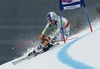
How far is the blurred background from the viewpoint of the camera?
16.1 metres

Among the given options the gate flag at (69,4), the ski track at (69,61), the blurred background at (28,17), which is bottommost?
the blurred background at (28,17)

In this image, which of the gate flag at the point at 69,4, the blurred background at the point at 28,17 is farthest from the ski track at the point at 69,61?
the blurred background at the point at 28,17

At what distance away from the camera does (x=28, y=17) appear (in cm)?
1711

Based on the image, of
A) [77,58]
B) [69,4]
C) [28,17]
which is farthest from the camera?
[28,17]

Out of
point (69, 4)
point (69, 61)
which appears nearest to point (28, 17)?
point (69, 4)

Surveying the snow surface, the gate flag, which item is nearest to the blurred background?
the gate flag

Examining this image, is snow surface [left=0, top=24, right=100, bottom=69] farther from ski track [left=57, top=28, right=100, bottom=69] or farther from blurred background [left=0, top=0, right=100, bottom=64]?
blurred background [left=0, top=0, right=100, bottom=64]

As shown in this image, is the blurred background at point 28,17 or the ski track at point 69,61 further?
the blurred background at point 28,17

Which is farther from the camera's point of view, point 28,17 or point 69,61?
point 28,17

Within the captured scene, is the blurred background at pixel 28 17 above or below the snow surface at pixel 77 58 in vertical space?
below

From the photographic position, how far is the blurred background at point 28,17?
1612cm

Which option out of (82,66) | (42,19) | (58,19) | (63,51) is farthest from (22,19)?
(82,66)

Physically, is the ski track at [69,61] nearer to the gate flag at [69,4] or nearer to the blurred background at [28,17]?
the gate flag at [69,4]

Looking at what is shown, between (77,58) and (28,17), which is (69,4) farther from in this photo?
(28,17)
